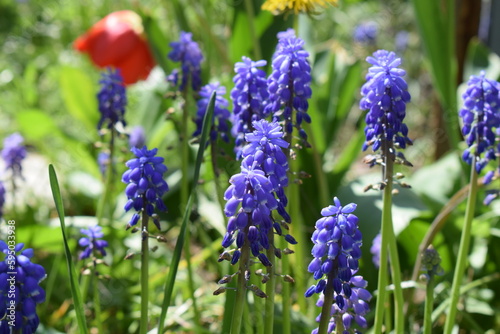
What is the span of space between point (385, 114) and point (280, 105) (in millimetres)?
230

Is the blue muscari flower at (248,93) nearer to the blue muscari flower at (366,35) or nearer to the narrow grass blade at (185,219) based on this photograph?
the narrow grass blade at (185,219)

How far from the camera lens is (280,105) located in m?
1.41

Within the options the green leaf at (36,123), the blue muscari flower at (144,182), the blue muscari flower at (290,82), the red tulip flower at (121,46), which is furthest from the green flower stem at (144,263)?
the red tulip flower at (121,46)

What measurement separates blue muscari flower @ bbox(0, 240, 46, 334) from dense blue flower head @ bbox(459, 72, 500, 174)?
0.94 m

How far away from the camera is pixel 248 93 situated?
4.79 ft

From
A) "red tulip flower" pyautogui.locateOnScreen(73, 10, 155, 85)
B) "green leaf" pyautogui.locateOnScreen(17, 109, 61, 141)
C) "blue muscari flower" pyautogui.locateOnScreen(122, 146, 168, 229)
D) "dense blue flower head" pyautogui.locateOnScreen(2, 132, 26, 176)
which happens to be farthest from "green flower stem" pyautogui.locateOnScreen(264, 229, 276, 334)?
"red tulip flower" pyautogui.locateOnScreen(73, 10, 155, 85)

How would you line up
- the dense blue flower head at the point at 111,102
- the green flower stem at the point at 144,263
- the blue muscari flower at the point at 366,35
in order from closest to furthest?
1. the green flower stem at the point at 144,263
2. the dense blue flower head at the point at 111,102
3. the blue muscari flower at the point at 366,35

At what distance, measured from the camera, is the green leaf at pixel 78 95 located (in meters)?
3.12

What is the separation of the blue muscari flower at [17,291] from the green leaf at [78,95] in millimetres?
2019

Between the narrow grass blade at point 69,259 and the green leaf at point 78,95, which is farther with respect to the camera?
the green leaf at point 78,95

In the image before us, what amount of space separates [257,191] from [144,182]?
0.29 m

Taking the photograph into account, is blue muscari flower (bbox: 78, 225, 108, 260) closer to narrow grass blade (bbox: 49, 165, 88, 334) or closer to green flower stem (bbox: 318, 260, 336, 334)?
narrow grass blade (bbox: 49, 165, 88, 334)

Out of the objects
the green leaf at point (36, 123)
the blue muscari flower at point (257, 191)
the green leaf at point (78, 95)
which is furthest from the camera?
the green leaf at point (78, 95)

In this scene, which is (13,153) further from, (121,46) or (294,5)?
A: (294,5)
